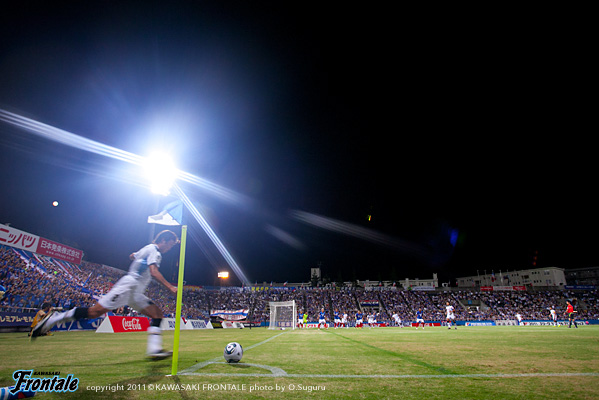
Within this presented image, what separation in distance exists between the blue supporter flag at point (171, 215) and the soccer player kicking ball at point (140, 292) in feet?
2.30

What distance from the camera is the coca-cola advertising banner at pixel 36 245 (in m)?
28.4

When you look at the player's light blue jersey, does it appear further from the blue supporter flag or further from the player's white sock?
the player's white sock

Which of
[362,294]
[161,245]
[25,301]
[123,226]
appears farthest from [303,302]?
Answer: [161,245]

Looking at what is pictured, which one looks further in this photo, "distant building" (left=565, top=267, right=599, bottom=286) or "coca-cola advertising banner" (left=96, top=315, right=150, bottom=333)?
"distant building" (left=565, top=267, right=599, bottom=286)

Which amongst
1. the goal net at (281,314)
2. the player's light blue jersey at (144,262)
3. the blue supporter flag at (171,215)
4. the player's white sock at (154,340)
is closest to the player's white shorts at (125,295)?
the player's light blue jersey at (144,262)

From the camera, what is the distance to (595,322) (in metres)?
44.0

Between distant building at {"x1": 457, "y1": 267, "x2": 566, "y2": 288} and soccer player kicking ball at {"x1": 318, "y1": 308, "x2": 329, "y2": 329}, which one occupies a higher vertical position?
distant building at {"x1": 457, "y1": 267, "x2": 566, "y2": 288}

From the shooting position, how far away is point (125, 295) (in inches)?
233

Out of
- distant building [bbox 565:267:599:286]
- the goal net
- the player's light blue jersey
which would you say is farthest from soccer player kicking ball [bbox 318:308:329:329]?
distant building [bbox 565:267:599:286]

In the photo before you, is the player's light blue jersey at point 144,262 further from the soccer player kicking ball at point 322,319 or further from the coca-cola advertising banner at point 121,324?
the soccer player kicking ball at point 322,319

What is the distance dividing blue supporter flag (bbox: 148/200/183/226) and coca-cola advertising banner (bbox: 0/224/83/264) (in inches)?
1318

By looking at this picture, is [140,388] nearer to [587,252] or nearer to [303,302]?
[303,302]

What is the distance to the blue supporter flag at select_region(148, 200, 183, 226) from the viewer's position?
525cm

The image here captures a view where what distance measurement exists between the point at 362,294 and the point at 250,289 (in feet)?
81.3
